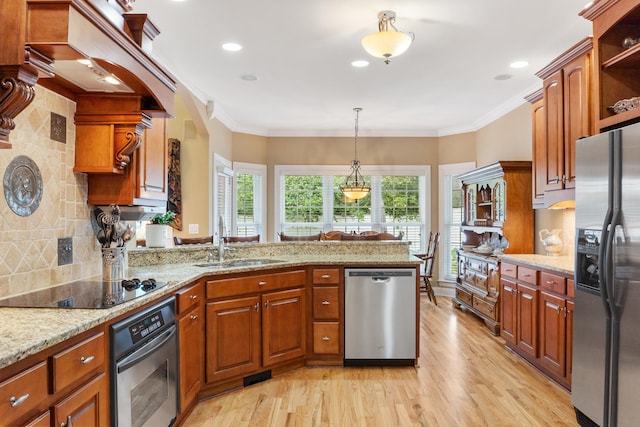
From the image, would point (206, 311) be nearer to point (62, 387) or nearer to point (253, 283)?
point (253, 283)

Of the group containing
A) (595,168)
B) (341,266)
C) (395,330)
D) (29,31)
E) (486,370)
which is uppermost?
(29,31)

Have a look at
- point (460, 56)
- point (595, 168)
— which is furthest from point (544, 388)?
point (460, 56)

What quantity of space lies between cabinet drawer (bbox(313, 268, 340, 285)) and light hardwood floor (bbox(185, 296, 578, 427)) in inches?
28.9

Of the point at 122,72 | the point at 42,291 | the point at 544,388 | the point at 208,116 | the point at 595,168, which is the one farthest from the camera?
the point at 208,116

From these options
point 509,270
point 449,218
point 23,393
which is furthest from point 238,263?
point 449,218

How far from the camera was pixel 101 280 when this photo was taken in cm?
254

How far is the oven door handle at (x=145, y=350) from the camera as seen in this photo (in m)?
1.88

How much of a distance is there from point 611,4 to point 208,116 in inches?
168

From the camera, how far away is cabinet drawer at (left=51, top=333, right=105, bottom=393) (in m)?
1.46

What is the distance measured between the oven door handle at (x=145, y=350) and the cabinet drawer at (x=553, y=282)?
104 inches

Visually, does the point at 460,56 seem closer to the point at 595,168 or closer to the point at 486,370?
the point at 595,168

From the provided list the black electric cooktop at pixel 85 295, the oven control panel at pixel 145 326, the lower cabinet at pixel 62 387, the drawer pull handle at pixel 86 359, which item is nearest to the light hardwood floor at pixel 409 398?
the oven control panel at pixel 145 326

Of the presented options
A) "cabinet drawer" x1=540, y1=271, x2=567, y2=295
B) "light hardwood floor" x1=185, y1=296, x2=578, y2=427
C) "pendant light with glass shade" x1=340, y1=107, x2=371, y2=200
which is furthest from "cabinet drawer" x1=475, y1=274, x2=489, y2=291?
"pendant light with glass shade" x1=340, y1=107, x2=371, y2=200

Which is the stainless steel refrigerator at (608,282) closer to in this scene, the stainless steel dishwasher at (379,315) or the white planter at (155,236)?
the stainless steel dishwasher at (379,315)
